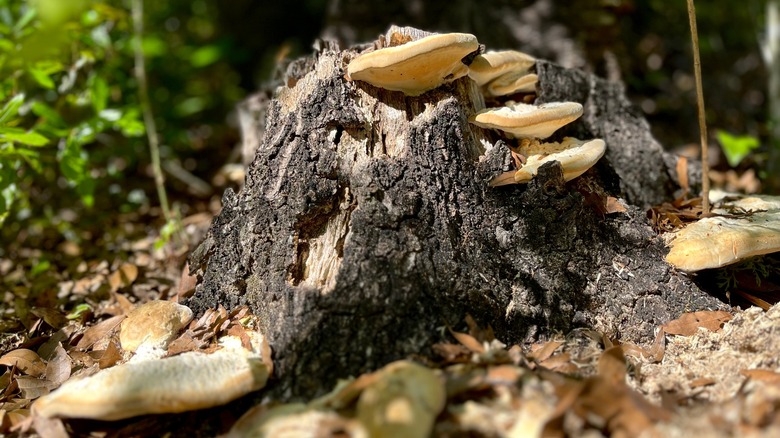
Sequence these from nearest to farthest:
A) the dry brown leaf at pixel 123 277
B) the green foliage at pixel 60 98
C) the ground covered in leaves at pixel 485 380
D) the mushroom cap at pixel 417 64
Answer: the ground covered in leaves at pixel 485 380 → the mushroom cap at pixel 417 64 → the green foliage at pixel 60 98 → the dry brown leaf at pixel 123 277

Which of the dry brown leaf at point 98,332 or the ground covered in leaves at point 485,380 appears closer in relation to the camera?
the ground covered in leaves at point 485,380

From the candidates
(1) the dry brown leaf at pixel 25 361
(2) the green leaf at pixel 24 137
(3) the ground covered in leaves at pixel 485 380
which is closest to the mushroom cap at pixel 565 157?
(3) the ground covered in leaves at pixel 485 380

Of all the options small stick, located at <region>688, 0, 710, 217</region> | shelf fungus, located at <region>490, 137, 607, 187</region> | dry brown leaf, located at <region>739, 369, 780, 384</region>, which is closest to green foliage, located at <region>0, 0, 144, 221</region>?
shelf fungus, located at <region>490, 137, 607, 187</region>

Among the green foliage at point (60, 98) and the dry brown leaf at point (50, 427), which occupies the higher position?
the green foliage at point (60, 98)

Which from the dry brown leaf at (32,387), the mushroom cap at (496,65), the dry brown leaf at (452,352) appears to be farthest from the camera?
the mushroom cap at (496,65)

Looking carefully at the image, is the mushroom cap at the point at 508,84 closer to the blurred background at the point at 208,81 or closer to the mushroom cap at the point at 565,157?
the mushroom cap at the point at 565,157

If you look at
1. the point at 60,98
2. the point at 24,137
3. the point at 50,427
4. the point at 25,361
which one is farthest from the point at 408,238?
the point at 60,98

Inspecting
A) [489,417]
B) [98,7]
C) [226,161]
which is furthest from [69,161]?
[489,417]
